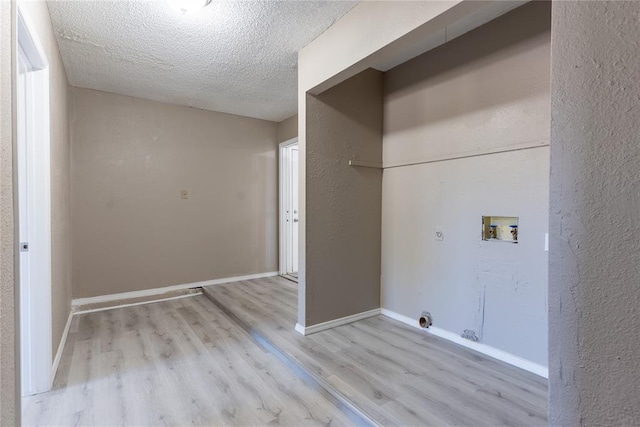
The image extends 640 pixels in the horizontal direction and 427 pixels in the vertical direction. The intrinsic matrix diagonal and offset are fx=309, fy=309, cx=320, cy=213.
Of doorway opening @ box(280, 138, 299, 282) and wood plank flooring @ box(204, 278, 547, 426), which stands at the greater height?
doorway opening @ box(280, 138, 299, 282)

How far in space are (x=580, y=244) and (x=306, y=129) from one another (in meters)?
2.10

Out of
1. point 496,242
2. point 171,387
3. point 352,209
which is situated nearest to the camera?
point 171,387

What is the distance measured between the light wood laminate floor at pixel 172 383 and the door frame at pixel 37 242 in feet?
0.62

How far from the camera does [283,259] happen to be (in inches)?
185

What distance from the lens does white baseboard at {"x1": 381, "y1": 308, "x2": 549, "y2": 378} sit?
1983 millimetres

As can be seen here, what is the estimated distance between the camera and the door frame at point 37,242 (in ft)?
5.99

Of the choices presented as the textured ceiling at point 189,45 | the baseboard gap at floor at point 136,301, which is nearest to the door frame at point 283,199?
the textured ceiling at point 189,45

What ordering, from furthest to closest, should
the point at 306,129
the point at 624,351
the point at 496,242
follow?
the point at 306,129, the point at 496,242, the point at 624,351

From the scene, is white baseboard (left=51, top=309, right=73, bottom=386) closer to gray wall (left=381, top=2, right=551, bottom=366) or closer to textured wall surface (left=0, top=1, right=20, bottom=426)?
textured wall surface (left=0, top=1, right=20, bottom=426)

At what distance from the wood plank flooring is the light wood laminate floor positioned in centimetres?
17

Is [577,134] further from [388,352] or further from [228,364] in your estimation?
[228,364]

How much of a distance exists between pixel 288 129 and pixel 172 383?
11.1 feet

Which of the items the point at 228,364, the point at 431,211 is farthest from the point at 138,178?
the point at 431,211

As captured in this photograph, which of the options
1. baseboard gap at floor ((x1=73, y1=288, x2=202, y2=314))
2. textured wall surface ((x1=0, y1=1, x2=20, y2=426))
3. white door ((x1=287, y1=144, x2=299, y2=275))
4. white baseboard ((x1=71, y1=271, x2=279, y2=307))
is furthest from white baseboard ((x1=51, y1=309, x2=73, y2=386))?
white door ((x1=287, y1=144, x2=299, y2=275))
